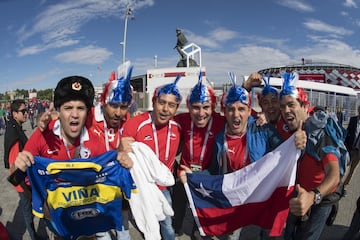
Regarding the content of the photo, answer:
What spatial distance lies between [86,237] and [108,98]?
154cm

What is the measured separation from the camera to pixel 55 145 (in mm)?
2664

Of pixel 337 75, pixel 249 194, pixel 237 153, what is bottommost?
pixel 249 194

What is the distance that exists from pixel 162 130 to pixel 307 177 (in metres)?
1.66

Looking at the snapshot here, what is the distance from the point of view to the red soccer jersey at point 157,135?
313 centimetres

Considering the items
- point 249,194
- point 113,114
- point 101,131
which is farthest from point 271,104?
point 101,131

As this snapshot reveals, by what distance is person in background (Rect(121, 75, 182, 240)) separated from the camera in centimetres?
314

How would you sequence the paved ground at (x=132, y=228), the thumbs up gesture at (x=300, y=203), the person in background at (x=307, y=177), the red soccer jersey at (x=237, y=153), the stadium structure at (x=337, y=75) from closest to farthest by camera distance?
the thumbs up gesture at (x=300, y=203)
the person in background at (x=307, y=177)
the red soccer jersey at (x=237, y=153)
the paved ground at (x=132, y=228)
the stadium structure at (x=337, y=75)

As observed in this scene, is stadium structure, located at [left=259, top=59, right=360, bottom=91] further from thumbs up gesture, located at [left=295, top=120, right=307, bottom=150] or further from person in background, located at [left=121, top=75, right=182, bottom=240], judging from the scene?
thumbs up gesture, located at [left=295, top=120, right=307, bottom=150]

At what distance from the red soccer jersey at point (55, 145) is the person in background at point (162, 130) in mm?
475

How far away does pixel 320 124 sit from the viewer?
254 cm

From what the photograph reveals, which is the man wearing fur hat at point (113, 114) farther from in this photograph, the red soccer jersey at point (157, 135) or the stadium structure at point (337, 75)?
the stadium structure at point (337, 75)

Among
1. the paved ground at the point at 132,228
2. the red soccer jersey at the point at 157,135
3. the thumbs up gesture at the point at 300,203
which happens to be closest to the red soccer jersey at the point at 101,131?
the red soccer jersey at the point at 157,135

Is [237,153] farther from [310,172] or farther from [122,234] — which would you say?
[122,234]

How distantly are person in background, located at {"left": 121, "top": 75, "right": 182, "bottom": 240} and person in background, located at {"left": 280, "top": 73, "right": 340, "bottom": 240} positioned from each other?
4.19 ft
